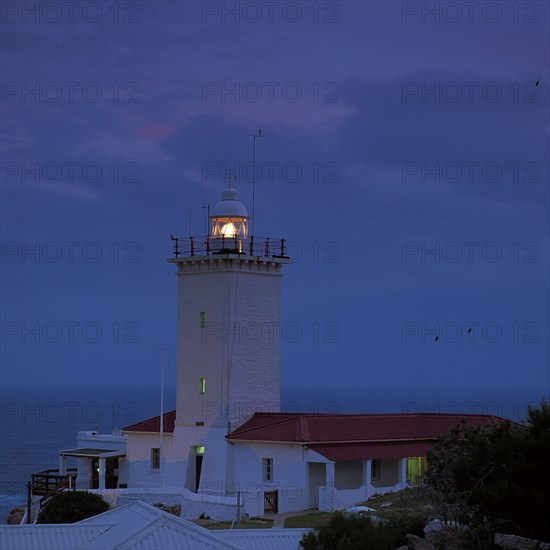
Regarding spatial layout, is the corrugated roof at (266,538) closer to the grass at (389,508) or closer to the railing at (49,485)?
the grass at (389,508)

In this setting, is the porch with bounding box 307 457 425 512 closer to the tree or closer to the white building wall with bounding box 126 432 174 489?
the white building wall with bounding box 126 432 174 489

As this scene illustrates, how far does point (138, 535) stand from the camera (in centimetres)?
2442

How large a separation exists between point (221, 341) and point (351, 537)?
59.4ft

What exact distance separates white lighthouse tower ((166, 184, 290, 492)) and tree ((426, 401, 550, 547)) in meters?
15.0

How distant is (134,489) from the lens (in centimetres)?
3966

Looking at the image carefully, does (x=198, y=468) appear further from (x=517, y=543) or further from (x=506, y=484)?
(x=517, y=543)

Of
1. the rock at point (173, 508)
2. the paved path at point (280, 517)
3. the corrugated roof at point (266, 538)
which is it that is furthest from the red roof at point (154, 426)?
the corrugated roof at point (266, 538)

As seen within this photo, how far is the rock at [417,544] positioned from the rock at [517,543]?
145 centimetres

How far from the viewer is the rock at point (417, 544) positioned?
24.6m

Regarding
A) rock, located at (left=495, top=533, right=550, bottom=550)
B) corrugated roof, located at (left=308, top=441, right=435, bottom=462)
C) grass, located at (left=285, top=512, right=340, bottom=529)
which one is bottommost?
grass, located at (left=285, top=512, right=340, bottom=529)

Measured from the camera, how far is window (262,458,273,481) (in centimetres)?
3881

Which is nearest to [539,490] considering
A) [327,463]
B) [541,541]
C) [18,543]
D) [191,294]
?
[541,541]

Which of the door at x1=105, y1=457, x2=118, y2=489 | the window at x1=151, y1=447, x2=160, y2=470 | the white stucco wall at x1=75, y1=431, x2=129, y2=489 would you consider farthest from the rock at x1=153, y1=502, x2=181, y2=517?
the door at x1=105, y1=457, x2=118, y2=489

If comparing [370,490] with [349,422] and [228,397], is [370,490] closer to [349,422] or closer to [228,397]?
[349,422]
